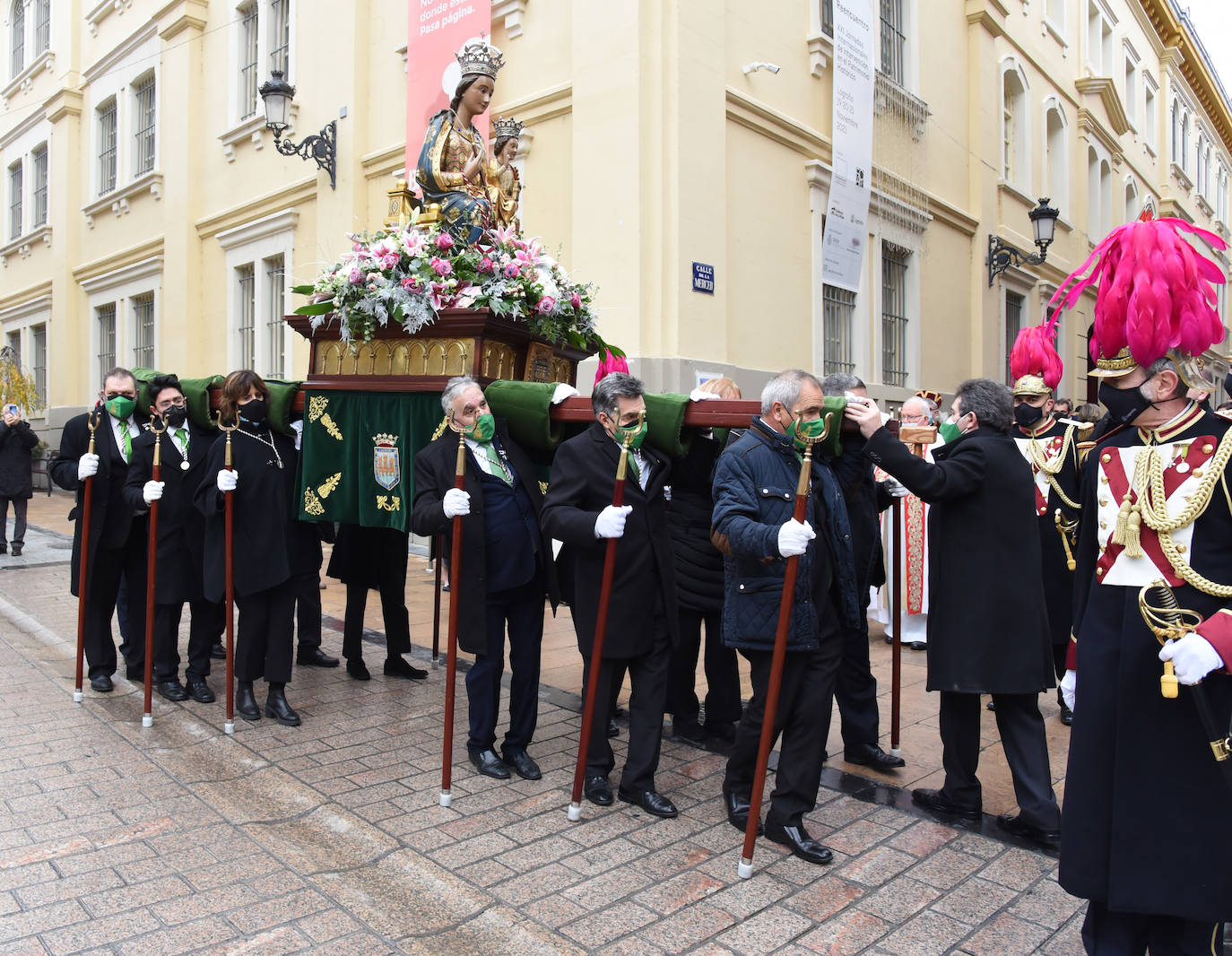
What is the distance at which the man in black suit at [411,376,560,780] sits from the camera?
455 cm

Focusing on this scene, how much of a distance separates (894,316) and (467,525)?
9.94m

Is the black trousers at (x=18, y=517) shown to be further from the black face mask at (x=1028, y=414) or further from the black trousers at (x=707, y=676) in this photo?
the black face mask at (x=1028, y=414)

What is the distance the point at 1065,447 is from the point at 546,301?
2901mm

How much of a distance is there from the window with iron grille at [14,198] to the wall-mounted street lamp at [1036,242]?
→ 21.0 metres

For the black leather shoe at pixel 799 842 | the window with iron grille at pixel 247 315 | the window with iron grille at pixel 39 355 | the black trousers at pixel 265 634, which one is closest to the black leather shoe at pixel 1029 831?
the black leather shoe at pixel 799 842

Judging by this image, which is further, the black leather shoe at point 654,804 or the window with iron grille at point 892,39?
the window with iron grille at point 892,39

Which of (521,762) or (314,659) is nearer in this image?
(521,762)

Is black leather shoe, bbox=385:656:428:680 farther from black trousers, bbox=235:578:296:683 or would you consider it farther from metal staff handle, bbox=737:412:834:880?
metal staff handle, bbox=737:412:834:880

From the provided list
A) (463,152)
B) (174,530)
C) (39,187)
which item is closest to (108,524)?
(174,530)

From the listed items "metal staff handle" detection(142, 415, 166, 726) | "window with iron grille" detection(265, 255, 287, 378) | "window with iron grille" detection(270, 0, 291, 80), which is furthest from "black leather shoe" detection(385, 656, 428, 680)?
"window with iron grille" detection(270, 0, 291, 80)

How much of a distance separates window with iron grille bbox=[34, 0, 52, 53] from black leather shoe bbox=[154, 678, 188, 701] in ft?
66.2

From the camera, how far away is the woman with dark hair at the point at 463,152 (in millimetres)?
5551

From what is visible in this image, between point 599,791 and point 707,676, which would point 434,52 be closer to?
point 707,676

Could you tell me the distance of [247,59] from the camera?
48.3 ft
